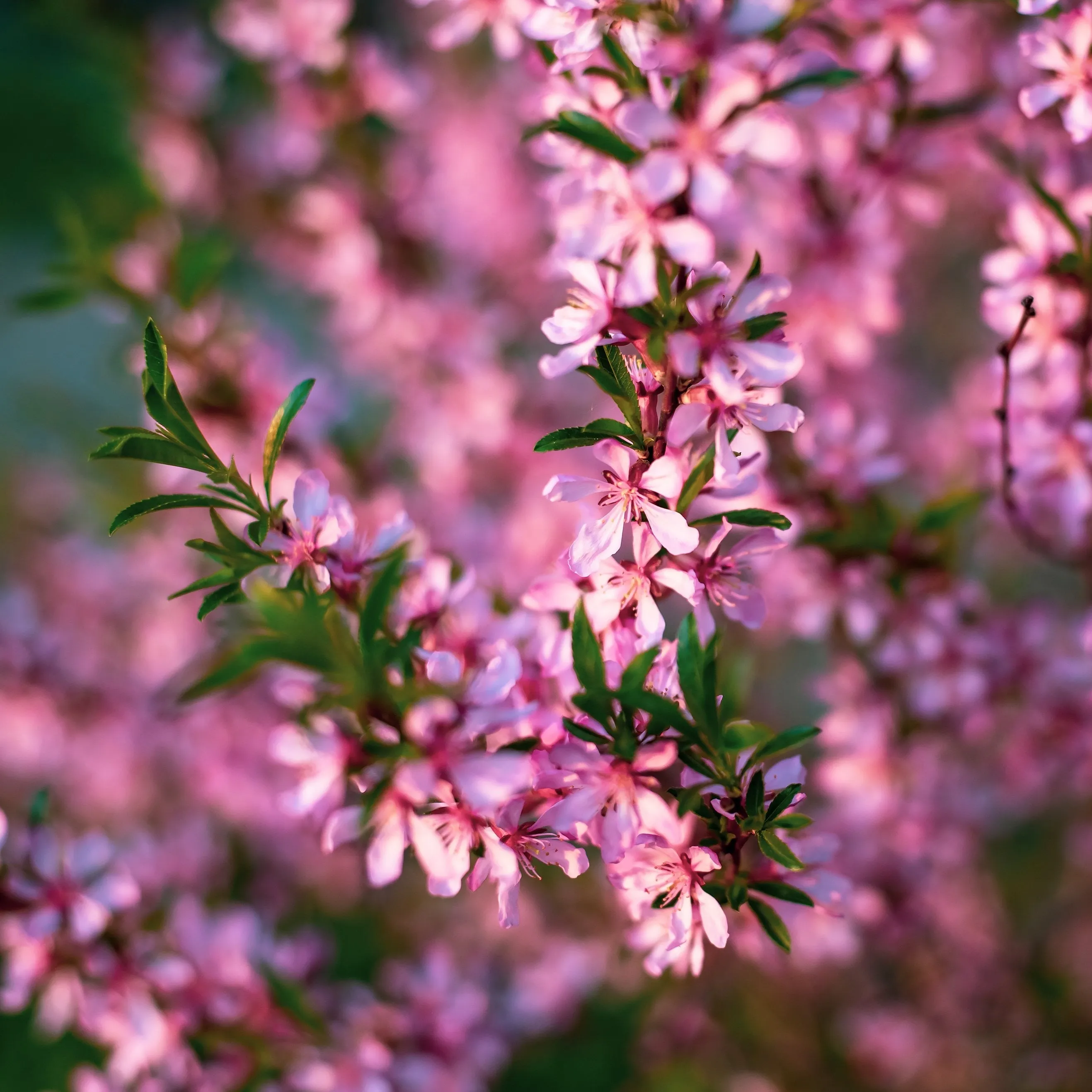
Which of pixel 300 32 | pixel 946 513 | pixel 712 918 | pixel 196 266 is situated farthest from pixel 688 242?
pixel 300 32

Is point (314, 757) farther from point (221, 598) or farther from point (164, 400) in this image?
point (164, 400)

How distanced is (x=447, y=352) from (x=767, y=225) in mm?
672

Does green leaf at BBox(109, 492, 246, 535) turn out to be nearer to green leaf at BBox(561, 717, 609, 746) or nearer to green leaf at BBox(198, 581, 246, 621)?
green leaf at BBox(198, 581, 246, 621)

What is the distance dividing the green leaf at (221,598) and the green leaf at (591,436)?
0.88 ft

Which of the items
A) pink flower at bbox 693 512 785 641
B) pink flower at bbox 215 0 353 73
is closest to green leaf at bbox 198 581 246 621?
pink flower at bbox 693 512 785 641

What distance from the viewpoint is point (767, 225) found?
1298mm

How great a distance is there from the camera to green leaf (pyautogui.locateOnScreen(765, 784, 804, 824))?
70cm

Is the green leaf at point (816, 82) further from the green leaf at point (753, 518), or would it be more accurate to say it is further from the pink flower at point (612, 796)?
the pink flower at point (612, 796)

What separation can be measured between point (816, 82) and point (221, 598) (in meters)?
0.60

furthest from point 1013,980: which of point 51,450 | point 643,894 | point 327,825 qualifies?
point 51,450

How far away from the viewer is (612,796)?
0.70 m

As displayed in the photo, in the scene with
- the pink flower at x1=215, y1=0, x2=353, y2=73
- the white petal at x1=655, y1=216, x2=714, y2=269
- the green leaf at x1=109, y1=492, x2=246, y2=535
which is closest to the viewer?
the white petal at x1=655, y1=216, x2=714, y2=269

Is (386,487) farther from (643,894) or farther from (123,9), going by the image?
(123,9)

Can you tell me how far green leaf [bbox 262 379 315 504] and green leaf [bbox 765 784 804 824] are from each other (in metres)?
0.47
